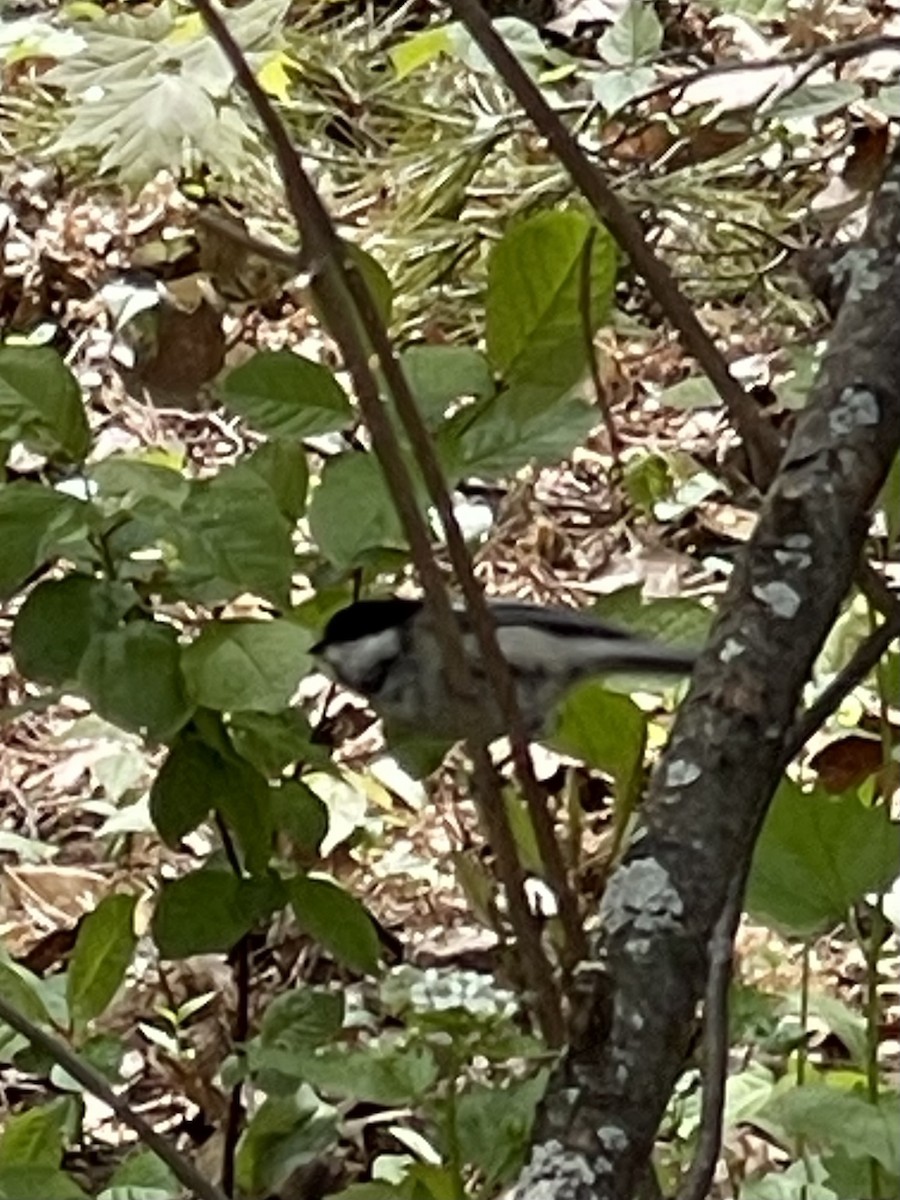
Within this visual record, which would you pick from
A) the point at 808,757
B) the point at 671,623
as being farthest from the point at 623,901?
the point at 808,757

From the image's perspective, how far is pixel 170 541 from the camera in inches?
32.2

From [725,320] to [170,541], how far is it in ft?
6.34

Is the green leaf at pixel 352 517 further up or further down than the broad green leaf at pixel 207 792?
further up

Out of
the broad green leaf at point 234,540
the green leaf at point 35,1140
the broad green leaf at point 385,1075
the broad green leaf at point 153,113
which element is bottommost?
the broad green leaf at point 385,1075

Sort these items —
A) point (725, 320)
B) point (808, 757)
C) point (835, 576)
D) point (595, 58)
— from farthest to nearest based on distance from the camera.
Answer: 1. point (595, 58)
2. point (725, 320)
3. point (808, 757)
4. point (835, 576)

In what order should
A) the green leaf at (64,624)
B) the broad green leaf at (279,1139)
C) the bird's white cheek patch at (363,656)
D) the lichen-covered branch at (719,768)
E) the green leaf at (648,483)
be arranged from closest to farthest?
the lichen-covered branch at (719,768)
the green leaf at (64,624)
the broad green leaf at (279,1139)
the bird's white cheek patch at (363,656)
the green leaf at (648,483)

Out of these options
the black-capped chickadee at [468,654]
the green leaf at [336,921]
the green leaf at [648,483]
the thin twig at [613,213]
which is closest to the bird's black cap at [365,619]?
the black-capped chickadee at [468,654]

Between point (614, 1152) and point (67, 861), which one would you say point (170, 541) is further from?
point (67, 861)

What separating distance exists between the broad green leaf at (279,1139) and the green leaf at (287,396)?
0.29 metres

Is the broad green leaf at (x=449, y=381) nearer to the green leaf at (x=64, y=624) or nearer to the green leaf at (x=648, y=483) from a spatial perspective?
the green leaf at (x=64, y=624)

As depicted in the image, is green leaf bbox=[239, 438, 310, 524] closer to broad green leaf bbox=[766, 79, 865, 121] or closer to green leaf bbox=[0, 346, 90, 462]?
green leaf bbox=[0, 346, 90, 462]

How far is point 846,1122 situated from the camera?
0.71m

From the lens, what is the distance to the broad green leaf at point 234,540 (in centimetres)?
Answer: 80

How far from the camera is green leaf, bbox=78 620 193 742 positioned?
81 cm
